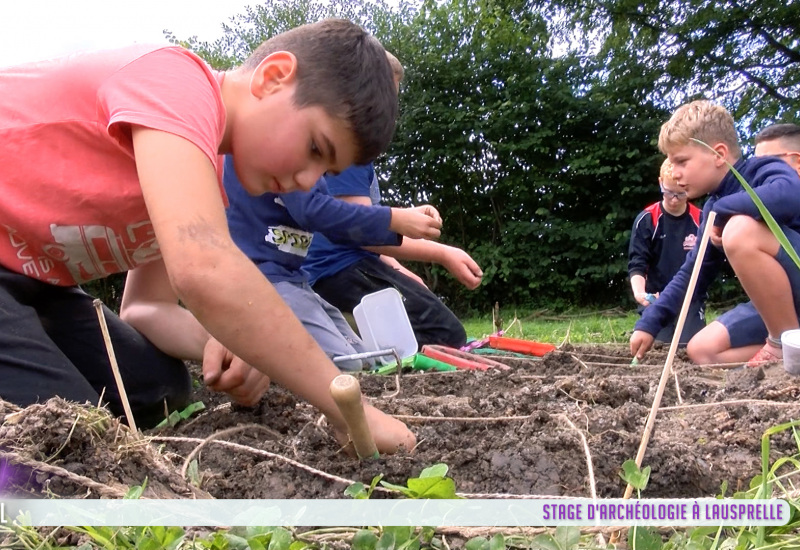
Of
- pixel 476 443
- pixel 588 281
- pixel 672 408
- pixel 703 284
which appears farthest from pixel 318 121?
pixel 588 281

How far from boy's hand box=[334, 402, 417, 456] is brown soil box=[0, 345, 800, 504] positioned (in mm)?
19

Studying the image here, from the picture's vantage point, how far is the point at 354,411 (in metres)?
0.98

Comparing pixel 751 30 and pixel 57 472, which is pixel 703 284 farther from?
pixel 751 30

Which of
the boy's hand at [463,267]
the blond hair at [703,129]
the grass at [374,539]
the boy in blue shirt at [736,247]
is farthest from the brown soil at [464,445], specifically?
the blond hair at [703,129]

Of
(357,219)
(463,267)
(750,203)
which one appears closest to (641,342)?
(750,203)

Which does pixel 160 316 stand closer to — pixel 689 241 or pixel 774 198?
pixel 774 198

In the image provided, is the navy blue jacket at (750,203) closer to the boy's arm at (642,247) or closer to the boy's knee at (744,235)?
the boy's knee at (744,235)

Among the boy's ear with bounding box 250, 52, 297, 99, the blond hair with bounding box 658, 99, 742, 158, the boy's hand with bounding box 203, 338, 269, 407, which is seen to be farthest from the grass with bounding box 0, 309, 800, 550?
the blond hair with bounding box 658, 99, 742, 158

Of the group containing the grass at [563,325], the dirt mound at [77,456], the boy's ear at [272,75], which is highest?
the boy's ear at [272,75]

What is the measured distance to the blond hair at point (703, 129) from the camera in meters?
3.07

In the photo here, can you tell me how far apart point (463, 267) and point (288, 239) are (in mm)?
749

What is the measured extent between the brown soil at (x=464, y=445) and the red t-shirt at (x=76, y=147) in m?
0.51

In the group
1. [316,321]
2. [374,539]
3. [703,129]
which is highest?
[703,129]

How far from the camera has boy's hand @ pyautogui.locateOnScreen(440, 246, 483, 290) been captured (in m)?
2.88
